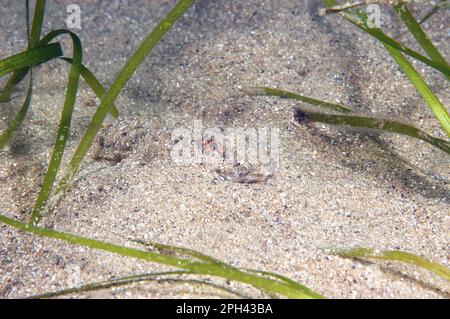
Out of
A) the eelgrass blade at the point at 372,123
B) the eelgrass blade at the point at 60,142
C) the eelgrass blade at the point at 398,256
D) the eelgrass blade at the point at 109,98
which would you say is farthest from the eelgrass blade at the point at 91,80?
the eelgrass blade at the point at 398,256

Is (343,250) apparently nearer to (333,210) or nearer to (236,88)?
(333,210)

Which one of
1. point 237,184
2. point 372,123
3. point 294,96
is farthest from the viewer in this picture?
point 294,96

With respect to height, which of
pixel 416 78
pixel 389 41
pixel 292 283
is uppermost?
pixel 389 41

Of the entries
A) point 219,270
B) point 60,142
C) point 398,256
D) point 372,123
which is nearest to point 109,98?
point 60,142

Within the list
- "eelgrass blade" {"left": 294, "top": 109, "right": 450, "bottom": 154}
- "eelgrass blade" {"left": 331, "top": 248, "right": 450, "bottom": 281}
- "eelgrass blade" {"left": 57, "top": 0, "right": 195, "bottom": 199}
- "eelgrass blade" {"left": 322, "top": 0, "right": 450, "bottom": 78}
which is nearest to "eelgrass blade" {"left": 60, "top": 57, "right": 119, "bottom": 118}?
"eelgrass blade" {"left": 57, "top": 0, "right": 195, "bottom": 199}

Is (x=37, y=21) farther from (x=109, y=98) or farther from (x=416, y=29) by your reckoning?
(x=416, y=29)

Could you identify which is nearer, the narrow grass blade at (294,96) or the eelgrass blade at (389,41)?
the eelgrass blade at (389,41)

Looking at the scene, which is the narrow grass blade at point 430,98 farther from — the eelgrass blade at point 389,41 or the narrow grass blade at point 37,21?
the narrow grass blade at point 37,21
